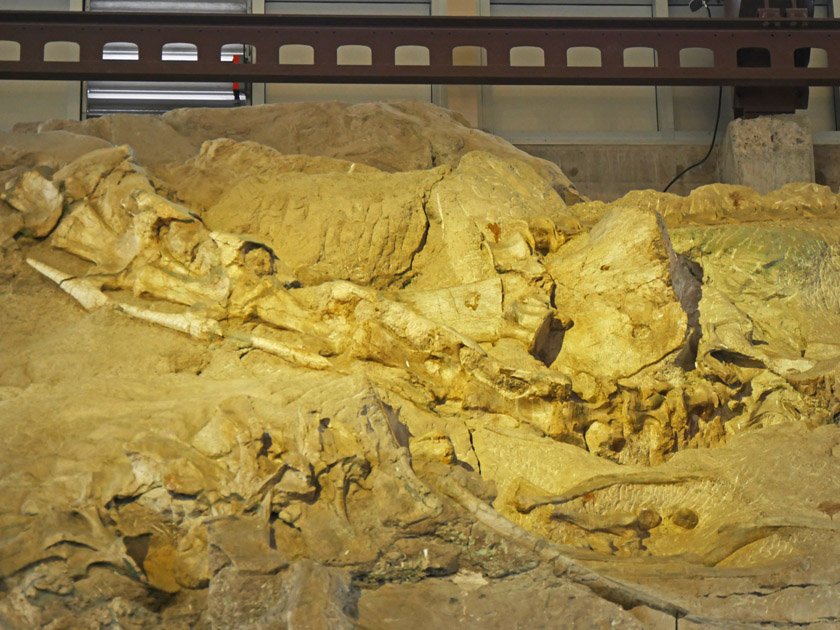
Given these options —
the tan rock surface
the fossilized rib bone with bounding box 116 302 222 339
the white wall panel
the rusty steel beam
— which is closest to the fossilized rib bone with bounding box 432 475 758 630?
the fossilized rib bone with bounding box 116 302 222 339

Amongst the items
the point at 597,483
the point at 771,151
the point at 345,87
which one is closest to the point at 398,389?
the point at 597,483

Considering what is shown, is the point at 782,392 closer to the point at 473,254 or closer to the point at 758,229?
the point at 758,229

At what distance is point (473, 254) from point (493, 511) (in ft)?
6.11

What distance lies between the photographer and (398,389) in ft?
13.8

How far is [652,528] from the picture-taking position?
Result: 3779 mm

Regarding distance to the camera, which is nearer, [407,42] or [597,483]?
[597,483]

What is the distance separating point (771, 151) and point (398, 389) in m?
4.36

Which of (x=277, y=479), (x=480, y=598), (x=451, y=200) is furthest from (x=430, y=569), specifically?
(x=451, y=200)

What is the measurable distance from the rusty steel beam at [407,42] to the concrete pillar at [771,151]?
97 cm

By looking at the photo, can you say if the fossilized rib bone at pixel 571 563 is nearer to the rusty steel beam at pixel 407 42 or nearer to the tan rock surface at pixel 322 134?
the tan rock surface at pixel 322 134

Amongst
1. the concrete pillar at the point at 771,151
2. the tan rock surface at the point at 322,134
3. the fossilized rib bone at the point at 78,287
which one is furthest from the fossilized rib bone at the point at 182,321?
the concrete pillar at the point at 771,151

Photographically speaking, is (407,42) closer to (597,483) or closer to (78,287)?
(78,287)

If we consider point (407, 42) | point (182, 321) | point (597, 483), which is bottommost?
point (597, 483)

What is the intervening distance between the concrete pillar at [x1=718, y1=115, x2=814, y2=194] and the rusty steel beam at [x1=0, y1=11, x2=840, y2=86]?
0.97 meters
